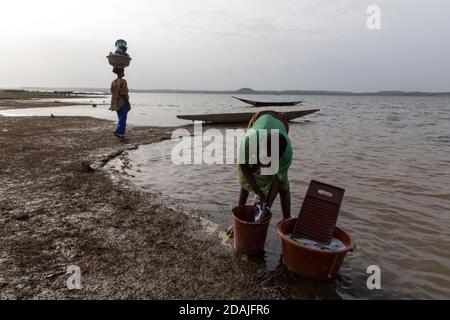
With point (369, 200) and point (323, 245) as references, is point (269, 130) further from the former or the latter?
point (369, 200)

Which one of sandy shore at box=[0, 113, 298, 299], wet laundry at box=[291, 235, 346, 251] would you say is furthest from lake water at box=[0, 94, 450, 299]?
sandy shore at box=[0, 113, 298, 299]

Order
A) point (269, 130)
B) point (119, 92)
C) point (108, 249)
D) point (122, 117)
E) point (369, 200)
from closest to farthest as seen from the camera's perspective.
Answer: point (269, 130) < point (108, 249) < point (369, 200) < point (119, 92) < point (122, 117)

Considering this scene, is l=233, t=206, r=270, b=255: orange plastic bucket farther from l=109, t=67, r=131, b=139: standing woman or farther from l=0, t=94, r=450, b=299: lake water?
l=109, t=67, r=131, b=139: standing woman

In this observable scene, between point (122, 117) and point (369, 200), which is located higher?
point (122, 117)

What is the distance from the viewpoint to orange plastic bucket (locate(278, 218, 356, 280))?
10.7 feet

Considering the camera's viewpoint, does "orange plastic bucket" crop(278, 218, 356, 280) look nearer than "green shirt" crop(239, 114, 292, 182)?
Yes

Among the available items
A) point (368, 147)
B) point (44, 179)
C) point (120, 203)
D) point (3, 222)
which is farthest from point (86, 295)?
point (368, 147)

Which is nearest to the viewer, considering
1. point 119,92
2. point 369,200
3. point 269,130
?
point 269,130

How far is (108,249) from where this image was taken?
3936 mm

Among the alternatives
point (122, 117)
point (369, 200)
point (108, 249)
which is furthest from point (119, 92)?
point (369, 200)

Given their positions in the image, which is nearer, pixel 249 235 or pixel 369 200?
pixel 249 235

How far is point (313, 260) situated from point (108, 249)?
2297mm

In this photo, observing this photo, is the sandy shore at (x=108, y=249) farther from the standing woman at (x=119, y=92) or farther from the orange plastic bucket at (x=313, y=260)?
the standing woman at (x=119, y=92)

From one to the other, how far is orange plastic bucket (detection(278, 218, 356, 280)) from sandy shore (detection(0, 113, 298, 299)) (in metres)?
0.18
